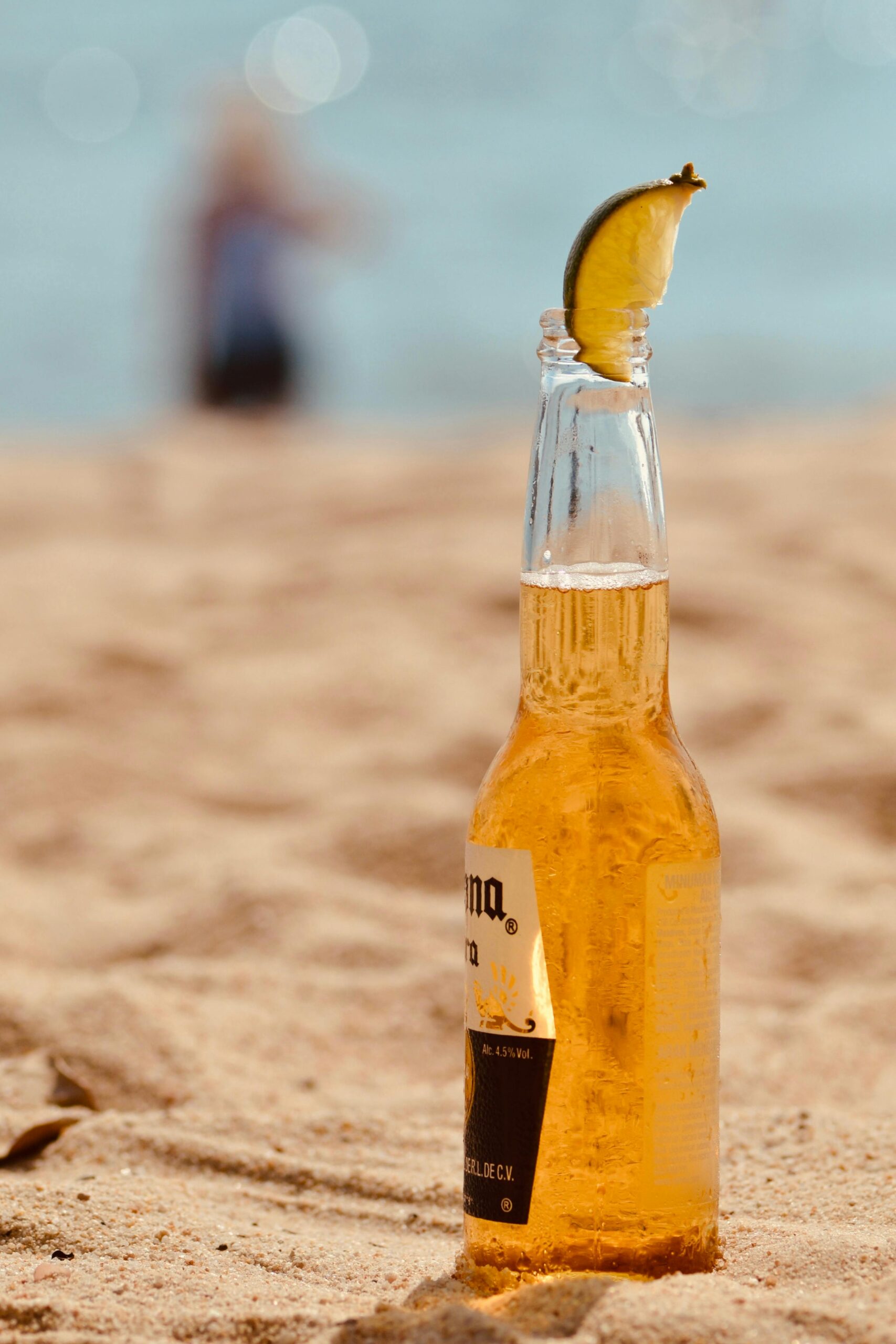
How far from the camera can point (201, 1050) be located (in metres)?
2.13

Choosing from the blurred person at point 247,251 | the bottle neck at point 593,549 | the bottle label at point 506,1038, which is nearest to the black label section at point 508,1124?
the bottle label at point 506,1038

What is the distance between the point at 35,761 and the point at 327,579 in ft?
3.29

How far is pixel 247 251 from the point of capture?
6.82 m

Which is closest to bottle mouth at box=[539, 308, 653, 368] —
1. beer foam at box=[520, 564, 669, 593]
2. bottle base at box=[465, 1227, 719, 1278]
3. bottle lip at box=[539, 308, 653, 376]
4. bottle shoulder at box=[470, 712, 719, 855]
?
bottle lip at box=[539, 308, 653, 376]

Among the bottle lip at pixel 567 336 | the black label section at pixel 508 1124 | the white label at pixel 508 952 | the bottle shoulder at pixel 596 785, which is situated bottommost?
the black label section at pixel 508 1124

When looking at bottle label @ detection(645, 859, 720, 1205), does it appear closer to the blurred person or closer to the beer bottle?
the beer bottle

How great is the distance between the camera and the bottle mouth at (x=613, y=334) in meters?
1.40

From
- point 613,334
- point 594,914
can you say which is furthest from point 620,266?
point 594,914

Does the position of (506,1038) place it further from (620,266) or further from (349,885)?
(349,885)

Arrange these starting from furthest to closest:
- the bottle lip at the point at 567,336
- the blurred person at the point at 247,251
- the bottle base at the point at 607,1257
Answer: the blurred person at the point at 247,251 → the bottle lip at the point at 567,336 → the bottle base at the point at 607,1257

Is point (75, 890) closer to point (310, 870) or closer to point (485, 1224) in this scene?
point (310, 870)

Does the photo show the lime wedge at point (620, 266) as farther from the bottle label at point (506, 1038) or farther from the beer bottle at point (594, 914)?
the bottle label at point (506, 1038)

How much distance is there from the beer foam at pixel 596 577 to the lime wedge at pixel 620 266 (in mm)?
173

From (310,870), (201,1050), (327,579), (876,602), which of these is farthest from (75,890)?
(876,602)
